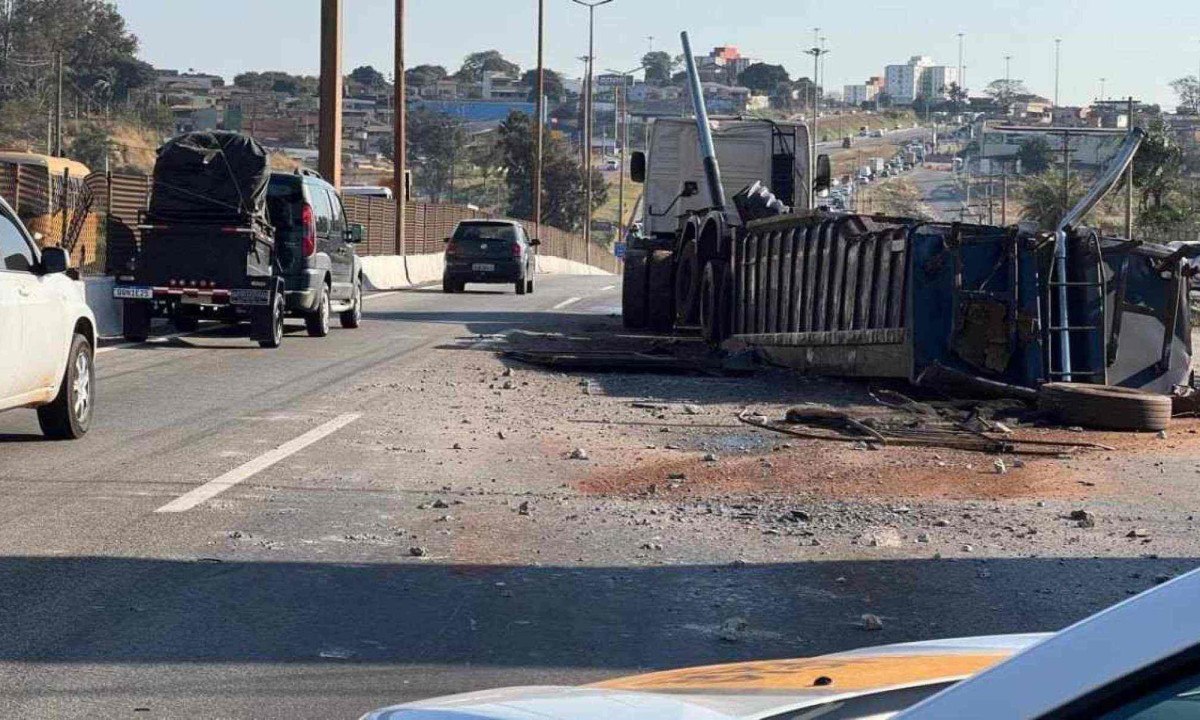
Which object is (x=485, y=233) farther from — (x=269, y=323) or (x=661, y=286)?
(x=269, y=323)

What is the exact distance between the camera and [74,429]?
12500mm

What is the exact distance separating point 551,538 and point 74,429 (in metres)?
4.73

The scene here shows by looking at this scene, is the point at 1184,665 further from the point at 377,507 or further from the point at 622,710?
the point at 377,507

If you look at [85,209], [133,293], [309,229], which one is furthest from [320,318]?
[85,209]

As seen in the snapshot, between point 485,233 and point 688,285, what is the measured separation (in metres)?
15.5

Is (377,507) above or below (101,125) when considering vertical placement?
below

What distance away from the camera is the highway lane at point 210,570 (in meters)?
6.20

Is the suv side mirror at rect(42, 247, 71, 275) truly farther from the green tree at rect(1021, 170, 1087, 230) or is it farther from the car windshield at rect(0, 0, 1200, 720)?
the green tree at rect(1021, 170, 1087, 230)

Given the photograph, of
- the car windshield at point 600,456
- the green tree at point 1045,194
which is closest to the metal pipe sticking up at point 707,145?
the car windshield at point 600,456

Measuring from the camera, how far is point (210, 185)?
21156 millimetres

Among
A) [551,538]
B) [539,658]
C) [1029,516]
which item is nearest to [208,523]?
[551,538]

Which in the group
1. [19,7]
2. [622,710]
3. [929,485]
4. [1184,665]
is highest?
[19,7]

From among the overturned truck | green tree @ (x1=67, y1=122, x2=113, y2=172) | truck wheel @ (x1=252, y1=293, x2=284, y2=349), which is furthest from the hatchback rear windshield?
green tree @ (x1=67, y1=122, x2=113, y2=172)

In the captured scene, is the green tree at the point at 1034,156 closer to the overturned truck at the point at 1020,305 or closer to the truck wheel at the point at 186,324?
the truck wheel at the point at 186,324
